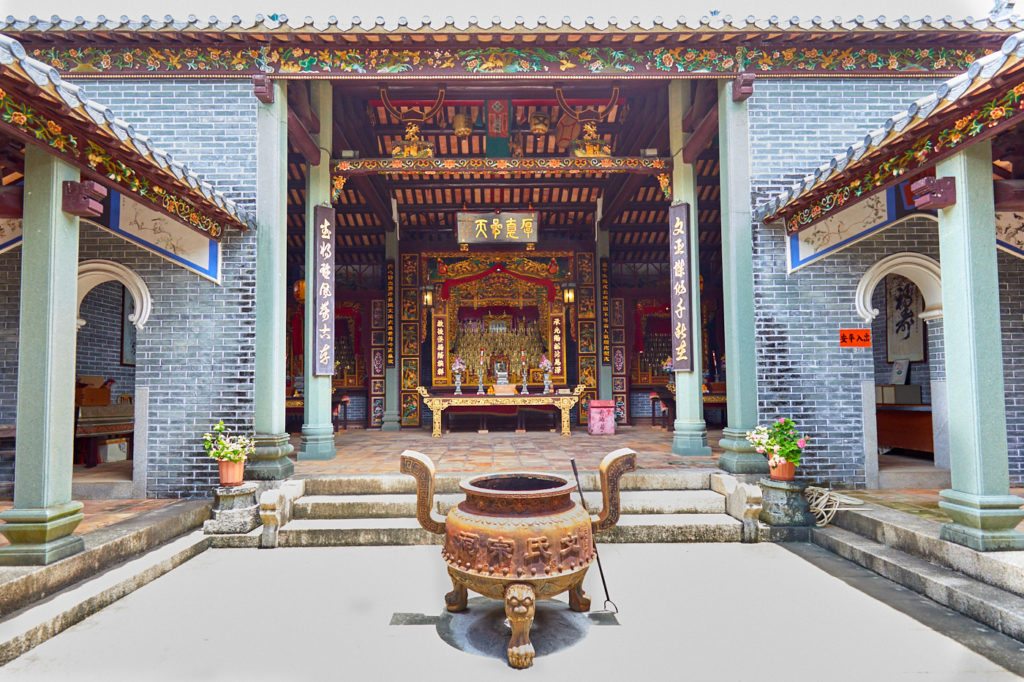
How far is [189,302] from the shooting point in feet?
17.3

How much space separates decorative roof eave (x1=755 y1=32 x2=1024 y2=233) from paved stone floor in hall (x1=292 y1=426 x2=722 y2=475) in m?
2.82

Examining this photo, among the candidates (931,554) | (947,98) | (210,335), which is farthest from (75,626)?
(947,98)

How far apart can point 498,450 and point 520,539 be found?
14.2ft

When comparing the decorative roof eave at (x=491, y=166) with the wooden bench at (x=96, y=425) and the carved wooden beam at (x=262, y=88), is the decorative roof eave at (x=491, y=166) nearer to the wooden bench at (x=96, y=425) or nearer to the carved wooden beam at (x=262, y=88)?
the carved wooden beam at (x=262, y=88)

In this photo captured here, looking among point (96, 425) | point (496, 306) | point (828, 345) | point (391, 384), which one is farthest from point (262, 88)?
point (496, 306)

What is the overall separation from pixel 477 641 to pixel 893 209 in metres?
4.87

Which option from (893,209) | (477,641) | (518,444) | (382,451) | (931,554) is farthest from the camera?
(518,444)

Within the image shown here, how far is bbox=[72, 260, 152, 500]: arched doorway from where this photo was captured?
5180 mm

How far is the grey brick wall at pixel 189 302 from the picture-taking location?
17.0 ft

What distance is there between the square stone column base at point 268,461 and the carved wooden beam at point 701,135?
5.45 m

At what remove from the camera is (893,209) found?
16.0ft

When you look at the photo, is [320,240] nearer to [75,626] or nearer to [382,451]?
[382,451]

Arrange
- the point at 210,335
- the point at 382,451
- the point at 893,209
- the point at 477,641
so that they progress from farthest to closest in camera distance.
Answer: the point at 382,451, the point at 210,335, the point at 893,209, the point at 477,641

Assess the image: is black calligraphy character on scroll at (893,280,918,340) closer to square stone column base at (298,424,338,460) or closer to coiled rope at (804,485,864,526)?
coiled rope at (804,485,864,526)
